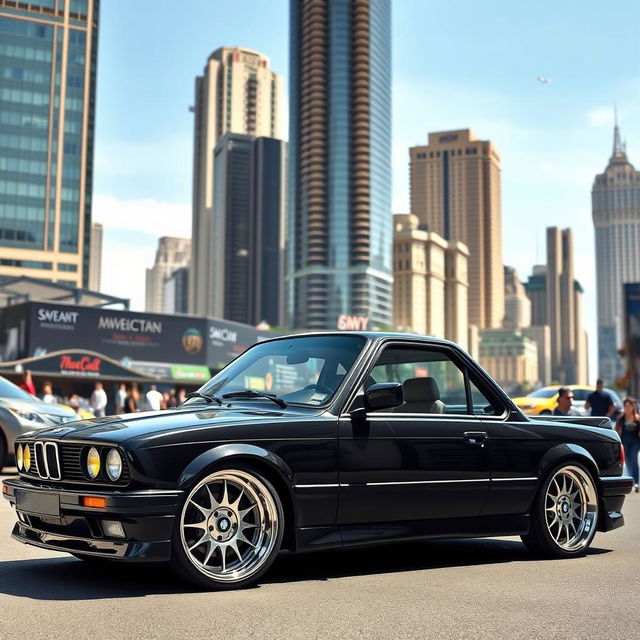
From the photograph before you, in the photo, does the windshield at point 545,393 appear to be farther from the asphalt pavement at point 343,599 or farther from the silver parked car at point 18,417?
the asphalt pavement at point 343,599

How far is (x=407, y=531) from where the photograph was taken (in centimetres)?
582

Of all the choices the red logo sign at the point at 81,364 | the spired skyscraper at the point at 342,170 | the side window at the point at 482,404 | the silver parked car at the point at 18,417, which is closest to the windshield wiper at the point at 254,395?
the side window at the point at 482,404

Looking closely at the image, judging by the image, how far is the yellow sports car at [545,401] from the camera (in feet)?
86.9

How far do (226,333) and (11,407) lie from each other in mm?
73710

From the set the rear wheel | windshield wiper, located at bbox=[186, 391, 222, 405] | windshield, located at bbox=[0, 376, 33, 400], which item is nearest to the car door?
windshield wiper, located at bbox=[186, 391, 222, 405]

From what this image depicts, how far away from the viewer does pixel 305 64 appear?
605ft

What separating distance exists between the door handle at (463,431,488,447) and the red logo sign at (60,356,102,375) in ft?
221

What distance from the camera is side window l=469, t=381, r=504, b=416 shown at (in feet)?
21.5

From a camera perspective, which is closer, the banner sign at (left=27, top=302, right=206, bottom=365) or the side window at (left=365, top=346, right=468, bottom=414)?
the side window at (left=365, top=346, right=468, bottom=414)

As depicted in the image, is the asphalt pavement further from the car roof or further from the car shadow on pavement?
the car roof

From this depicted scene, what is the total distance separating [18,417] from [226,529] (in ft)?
26.8

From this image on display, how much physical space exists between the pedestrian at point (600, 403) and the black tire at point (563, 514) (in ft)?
31.5

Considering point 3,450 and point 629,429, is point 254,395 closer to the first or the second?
point 3,450

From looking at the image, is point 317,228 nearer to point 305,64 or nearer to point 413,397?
point 305,64
